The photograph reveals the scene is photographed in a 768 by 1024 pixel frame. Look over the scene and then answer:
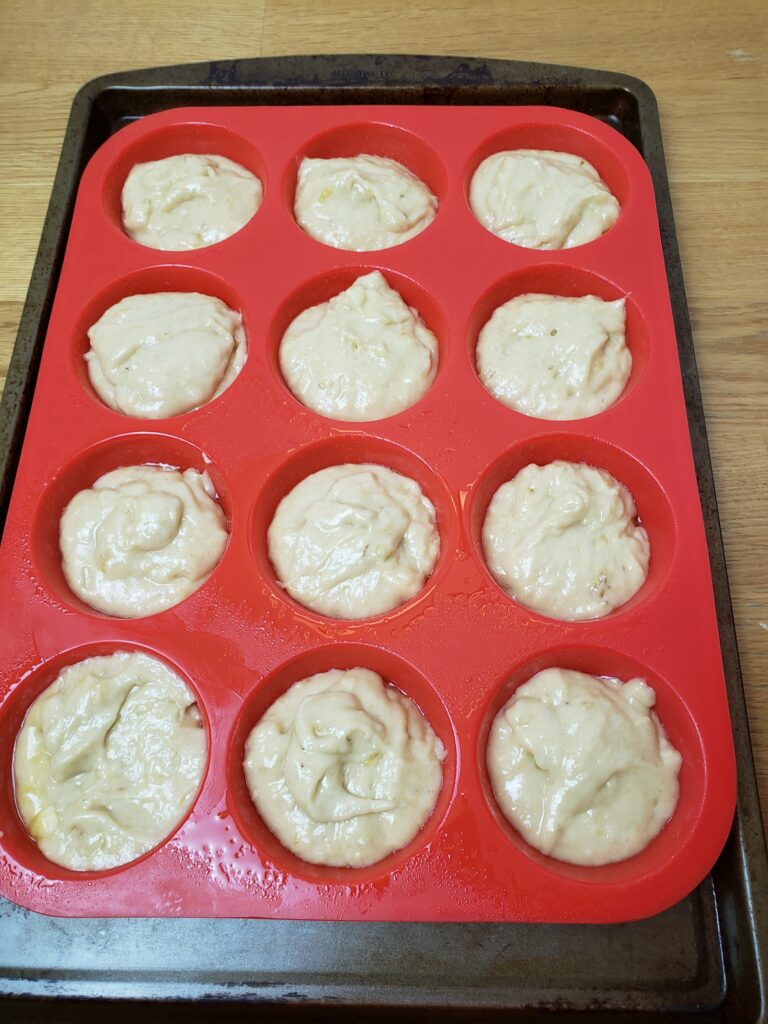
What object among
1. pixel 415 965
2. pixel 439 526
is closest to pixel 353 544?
pixel 439 526

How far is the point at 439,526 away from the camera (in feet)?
6.23

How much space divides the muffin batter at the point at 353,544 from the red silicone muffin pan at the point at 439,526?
0.19 feet

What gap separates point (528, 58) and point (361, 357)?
1534mm

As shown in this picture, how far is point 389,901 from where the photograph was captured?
1.43 m

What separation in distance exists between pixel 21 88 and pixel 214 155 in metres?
0.92

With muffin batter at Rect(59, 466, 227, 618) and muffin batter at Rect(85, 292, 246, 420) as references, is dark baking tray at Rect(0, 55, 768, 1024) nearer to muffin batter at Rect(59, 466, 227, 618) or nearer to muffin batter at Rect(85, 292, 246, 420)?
muffin batter at Rect(59, 466, 227, 618)

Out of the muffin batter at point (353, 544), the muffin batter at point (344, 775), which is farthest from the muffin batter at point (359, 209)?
the muffin batter at point (344, 775)

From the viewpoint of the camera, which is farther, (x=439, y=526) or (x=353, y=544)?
(x=439, y=526)

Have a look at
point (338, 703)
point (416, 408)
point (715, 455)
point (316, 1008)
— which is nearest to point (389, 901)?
point (316, 1008)

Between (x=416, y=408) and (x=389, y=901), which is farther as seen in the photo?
(x=416, y=408)

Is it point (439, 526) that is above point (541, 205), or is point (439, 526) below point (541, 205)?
below

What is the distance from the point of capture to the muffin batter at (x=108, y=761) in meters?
1.58

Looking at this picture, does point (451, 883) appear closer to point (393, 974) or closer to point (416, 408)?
point (393, 974)

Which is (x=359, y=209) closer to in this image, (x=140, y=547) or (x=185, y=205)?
(x=185, y=205)
